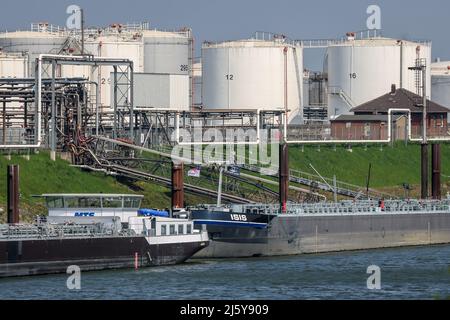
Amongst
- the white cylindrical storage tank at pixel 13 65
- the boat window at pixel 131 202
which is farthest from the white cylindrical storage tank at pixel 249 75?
the boat window at pixel 131 202

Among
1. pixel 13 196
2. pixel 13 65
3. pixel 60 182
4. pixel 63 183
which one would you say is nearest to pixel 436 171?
pixel 63 183

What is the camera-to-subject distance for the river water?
57.2 meters

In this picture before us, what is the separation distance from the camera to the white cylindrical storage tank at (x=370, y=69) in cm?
13075

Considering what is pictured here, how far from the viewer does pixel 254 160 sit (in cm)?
10406

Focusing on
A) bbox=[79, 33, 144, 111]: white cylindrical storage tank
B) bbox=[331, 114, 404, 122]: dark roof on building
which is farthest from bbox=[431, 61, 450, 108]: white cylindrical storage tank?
bbox=[79, 33, 144, 111]: white cylindrical storage tank

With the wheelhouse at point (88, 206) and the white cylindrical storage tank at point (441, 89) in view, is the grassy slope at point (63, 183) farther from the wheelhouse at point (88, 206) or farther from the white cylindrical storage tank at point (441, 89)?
the white cylindrical storage tank at point (441, 89)

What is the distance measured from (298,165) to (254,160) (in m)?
6.35

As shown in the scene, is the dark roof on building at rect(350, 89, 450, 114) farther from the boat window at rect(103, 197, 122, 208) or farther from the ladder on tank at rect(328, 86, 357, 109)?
the boat window at rect(103, 197, 122, 208)

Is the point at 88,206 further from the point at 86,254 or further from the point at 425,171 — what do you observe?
→ the point at 425,171

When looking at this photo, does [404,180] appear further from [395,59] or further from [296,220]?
[296,220]

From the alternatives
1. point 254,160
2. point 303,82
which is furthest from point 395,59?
point 254,160

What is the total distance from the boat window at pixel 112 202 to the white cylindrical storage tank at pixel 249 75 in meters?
54.6

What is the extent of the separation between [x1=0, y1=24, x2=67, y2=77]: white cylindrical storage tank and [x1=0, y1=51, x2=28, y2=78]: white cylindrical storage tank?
264 cm

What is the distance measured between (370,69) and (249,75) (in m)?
11.8
